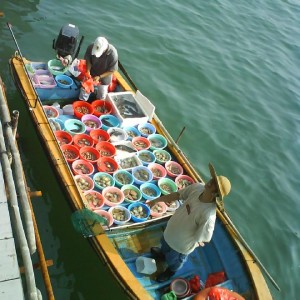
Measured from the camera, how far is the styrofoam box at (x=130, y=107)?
844 centimetres

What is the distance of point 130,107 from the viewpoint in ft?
28.9

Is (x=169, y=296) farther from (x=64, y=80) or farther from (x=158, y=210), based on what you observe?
(x=64, y=80)

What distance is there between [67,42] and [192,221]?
214 inches

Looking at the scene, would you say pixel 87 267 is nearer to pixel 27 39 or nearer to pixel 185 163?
pixel 185 163

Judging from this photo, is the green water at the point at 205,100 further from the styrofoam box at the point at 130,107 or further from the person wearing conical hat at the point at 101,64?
the person wearing conical hat at the point at 101,64

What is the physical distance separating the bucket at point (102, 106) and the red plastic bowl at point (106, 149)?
39.3 inches

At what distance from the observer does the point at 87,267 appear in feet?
21.8

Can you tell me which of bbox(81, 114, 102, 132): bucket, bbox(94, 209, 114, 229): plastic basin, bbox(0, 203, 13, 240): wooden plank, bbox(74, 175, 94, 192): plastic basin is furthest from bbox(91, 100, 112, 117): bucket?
bbox(0, 203, 13, 240): wooden plank

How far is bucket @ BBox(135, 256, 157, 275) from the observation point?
623 centimetres

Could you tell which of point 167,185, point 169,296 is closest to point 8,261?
point 169,296

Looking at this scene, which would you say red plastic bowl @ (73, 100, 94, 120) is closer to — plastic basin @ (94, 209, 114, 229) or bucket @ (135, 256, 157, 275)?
plastic basin @ (94, 209, 114, 229)

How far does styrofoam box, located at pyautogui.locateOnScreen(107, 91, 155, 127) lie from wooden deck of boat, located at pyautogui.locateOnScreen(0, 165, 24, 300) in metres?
4.94

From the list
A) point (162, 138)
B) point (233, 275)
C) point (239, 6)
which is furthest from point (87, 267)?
point (239, 6)

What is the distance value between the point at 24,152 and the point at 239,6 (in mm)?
12516
